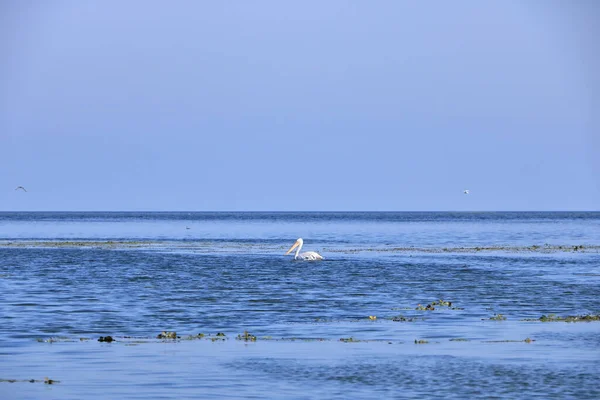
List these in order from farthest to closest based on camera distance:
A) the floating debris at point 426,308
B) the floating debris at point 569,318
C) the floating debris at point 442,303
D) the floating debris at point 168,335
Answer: the floating debris at point 442,303 → the floating debris at point 426,308 → the floating debris at point 569,318 → the floating debris at point 168,335

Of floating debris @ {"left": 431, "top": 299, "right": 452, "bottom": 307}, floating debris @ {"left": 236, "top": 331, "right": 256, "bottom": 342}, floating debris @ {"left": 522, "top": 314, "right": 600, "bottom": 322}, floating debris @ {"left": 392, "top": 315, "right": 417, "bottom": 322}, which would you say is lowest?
floating debris @ {"left": 236, "top": 331, "right": 256, "bottom": 342}

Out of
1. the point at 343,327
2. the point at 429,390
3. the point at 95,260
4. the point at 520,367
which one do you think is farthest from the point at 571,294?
the point at 95,260

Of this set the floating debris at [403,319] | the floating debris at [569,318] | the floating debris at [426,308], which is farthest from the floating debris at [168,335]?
the floating debris at [569,318]

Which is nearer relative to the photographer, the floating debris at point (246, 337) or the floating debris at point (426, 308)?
the floating debris at point (246, 337)

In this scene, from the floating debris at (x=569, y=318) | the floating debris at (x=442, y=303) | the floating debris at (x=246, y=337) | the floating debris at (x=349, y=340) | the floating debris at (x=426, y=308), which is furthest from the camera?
the floating debris at (x=442, y=303)

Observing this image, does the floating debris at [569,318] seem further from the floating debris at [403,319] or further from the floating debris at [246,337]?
the floating debris at [246,337]

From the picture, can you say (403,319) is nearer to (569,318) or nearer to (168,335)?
(569,318)

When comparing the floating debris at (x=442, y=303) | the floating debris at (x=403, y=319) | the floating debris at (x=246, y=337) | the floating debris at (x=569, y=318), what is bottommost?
the floating debris at (x=246, y=337)

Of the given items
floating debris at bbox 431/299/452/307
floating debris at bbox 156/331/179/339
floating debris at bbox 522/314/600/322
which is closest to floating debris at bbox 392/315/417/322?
floating debris at bbox 522/314/600/322

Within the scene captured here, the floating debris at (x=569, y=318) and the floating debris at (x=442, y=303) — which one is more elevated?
the floating debris at (x=442, y=303)

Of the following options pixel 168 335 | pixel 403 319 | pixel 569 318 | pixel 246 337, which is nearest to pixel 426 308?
pixel 403 319

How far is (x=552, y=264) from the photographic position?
5281cm

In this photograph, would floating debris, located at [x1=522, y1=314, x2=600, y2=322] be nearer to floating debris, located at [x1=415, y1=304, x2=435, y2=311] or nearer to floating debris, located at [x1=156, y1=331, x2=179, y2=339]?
floating debris, located at [x1=415, y1=304, x2=435, y2=311]

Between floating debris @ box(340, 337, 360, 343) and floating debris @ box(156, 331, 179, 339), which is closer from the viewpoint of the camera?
floating debris @ box(340, 337, 360, 343)
